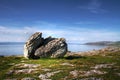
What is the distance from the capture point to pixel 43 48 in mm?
73625

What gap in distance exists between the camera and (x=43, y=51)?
72.5 meters

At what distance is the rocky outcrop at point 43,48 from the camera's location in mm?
72312

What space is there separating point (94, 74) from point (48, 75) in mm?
10858

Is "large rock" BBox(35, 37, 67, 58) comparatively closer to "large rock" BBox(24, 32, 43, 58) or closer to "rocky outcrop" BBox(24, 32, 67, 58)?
"rocky outcrop" BBox(24, 32, 67, 58)

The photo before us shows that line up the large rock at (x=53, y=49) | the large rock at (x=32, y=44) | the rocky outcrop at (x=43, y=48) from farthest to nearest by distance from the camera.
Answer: the large rock at (x=32, y=44) → the rocky outcrop at (x=43, y=48) → the large rock at (x=53, y=49)

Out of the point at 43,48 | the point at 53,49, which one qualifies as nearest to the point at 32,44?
the point at 43,48

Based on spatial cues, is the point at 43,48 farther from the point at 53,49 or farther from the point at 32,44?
the point at 32,44

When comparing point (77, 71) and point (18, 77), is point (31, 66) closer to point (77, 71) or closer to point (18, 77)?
point (18, 77)

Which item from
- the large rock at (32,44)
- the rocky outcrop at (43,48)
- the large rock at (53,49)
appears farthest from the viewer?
the large rock at (32,44)

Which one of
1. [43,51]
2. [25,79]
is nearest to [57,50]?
[43,51]

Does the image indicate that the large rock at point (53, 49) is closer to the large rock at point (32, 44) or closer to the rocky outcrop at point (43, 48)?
the rocky outcrop at point (43, 48)

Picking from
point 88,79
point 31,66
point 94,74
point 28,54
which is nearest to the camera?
point 88,79

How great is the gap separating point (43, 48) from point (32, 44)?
4850 millimetres

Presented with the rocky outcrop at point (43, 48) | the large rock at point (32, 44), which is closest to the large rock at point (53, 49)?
the rocky outcrop at point (43, 48)
